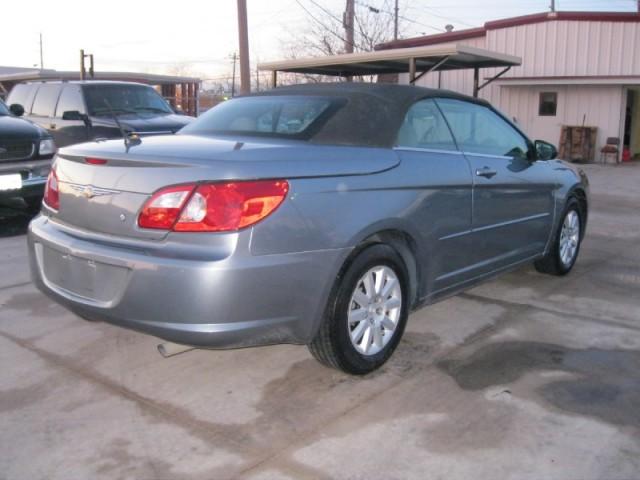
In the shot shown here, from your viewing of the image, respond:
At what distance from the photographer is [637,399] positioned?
3.44 metres

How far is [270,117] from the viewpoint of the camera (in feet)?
13.9

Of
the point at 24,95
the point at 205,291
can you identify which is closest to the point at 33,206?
the point at 24,95

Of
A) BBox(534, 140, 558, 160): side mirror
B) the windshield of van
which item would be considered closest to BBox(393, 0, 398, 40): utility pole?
the windshield of van

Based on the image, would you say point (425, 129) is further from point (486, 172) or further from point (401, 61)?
point (401, 61)

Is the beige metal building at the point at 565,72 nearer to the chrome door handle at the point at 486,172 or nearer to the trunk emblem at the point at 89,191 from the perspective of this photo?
the chrome door handle at the point at 486,172

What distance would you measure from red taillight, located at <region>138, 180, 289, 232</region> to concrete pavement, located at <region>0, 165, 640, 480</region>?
0.96 m

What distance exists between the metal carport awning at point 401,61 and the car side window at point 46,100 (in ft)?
11.8

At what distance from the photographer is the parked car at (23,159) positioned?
7555 mm

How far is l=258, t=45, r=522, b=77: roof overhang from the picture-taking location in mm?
7969

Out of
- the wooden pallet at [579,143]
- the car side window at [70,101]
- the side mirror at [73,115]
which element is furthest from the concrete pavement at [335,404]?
the wooden pallet at [579,143]

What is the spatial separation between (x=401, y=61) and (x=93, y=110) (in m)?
4.90

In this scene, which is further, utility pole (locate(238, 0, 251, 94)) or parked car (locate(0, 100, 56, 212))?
utility pole (locate(238, 0, 251, 94))

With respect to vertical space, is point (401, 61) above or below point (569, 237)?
above

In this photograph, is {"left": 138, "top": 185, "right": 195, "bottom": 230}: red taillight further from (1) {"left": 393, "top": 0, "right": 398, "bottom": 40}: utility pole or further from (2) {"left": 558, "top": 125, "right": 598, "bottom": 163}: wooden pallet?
(1) {"left": 393, "top": 0, "right": 398, "bottom": 40}: utility pole
